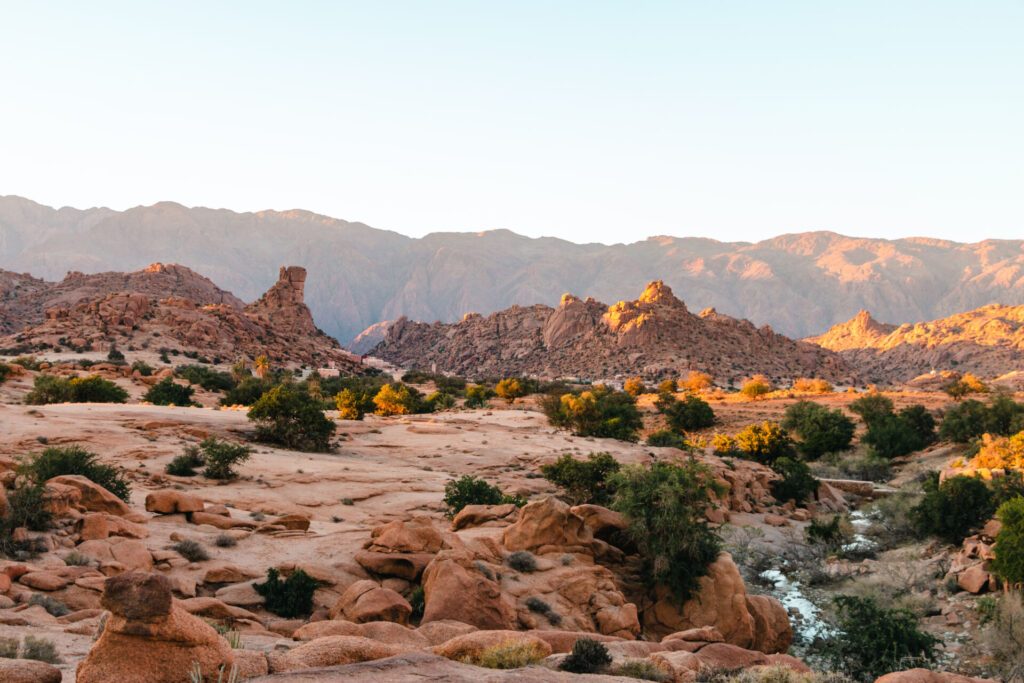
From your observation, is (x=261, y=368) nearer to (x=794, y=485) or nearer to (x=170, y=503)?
(x=794, y=485)

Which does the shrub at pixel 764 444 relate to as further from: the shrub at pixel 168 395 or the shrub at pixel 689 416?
the shrub at pixel 168 395

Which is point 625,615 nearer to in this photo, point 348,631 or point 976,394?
point 348,631

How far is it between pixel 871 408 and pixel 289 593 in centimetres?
5470

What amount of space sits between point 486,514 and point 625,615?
5849 millimetres

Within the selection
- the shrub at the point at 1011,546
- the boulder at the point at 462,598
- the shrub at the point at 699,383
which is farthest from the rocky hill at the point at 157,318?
the shrub at the point at 1011,546

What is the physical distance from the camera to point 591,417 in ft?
159

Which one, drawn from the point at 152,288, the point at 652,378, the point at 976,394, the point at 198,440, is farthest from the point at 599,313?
the point at 198,440

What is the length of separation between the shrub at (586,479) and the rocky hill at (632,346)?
71.5 m

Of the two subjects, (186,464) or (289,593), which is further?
(186,464)

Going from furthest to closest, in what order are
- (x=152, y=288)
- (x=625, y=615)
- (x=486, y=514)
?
(x=152, y=288) → (x=486, y=514) → (x=625, y=615)

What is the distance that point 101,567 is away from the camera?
1298 centimetres

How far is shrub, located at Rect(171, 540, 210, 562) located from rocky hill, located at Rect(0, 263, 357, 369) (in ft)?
227

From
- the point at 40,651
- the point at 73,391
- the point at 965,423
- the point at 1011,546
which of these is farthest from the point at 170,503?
the point at 965,423

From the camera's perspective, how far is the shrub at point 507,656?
827 cm
